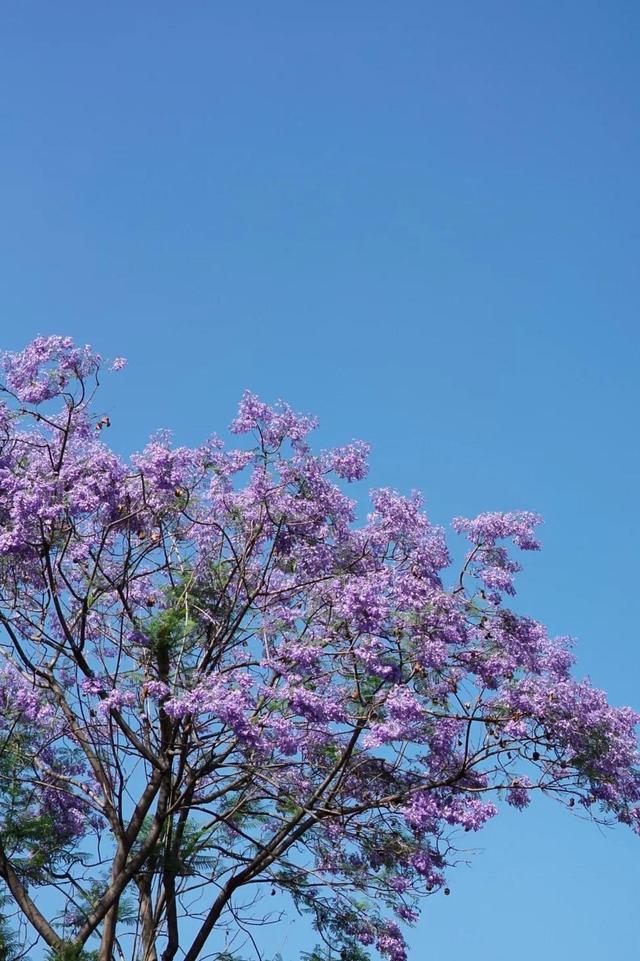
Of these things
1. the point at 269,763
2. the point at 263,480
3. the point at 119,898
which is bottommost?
the point at 119,898

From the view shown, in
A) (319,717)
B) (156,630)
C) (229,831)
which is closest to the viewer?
(319,717)

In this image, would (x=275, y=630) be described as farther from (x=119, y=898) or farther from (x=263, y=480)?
(x=119, y=898)

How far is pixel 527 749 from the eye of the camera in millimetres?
12219

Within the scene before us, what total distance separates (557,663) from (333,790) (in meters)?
2.90

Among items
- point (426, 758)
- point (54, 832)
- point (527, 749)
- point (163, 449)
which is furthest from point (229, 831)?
point (163, 449)

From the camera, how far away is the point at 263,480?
42.1 ft

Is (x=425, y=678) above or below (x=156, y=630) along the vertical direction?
below

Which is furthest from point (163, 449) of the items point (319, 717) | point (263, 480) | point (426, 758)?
point (426, 758)

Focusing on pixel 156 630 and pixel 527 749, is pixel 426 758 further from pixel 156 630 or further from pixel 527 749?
pixel 156 630

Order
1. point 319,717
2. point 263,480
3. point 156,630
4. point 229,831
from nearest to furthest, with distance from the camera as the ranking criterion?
1. point 319,717
2. point 156,630
3. point 263,480
4. point 229,831

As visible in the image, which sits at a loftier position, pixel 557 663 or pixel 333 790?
pixel 557 663

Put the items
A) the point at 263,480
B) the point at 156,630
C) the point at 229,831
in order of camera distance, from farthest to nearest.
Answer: the point at 229,831 < the point at 263,480 < the point at 156,630

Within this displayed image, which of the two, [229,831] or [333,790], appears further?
[229,831]

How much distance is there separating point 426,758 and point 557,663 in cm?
185
